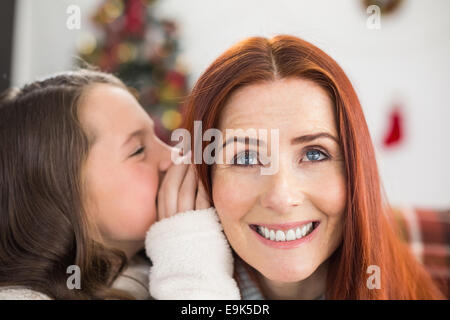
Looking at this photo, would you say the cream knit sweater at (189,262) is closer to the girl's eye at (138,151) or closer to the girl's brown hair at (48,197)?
the girl's brown hair at (48,197)

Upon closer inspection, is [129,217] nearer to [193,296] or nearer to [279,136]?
[193,296]

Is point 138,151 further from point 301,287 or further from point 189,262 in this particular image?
point 301,287

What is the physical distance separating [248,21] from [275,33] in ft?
5.65

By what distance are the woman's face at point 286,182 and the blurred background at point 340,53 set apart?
167 centimetres

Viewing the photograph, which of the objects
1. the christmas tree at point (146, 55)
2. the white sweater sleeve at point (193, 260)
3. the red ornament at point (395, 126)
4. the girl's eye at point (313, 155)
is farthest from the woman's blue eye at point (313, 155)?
the red ornament at point (395, 126)

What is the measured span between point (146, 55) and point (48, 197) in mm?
1749

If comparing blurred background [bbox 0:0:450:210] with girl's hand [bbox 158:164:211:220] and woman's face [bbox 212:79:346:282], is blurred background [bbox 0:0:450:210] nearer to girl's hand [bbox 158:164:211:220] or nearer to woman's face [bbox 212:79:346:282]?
girl's hand [bbox 158:164:211:220]

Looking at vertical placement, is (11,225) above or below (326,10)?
below

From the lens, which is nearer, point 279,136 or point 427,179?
point 279,136

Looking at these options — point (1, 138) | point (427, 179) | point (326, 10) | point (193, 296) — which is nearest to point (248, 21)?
point (326, 10)

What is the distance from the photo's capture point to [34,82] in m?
1.18

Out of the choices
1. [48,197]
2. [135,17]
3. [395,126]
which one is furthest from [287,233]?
[395,126]

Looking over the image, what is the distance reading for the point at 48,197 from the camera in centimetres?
107

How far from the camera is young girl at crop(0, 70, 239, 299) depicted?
1.00 m
